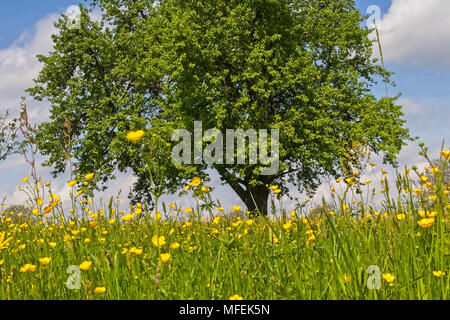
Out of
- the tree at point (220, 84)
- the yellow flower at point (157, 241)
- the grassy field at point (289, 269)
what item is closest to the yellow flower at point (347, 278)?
the grassy field at point (289, 269)

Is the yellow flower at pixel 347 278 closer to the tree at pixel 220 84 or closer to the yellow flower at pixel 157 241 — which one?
the yellow flower at pixel 157 241

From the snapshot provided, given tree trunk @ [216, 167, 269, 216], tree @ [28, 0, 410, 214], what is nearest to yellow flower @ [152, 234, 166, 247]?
tree @ [28, 0, 410, 214]

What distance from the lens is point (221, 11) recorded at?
60.5 ft

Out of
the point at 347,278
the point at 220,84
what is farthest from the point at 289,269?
the point at 220,84

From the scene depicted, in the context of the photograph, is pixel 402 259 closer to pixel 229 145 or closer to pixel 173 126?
pixel 229 145

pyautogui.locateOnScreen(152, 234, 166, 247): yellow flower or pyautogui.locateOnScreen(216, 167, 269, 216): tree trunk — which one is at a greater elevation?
pyautogui.locateOnScreen(216, 167, 269, 216): tree trunk

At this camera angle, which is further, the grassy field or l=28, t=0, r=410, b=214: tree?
l=28, t=0, r=410, b=214: tree

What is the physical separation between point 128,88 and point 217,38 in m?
6.36

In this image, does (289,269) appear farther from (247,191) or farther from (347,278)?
(247,191)

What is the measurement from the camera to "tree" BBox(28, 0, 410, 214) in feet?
56.4

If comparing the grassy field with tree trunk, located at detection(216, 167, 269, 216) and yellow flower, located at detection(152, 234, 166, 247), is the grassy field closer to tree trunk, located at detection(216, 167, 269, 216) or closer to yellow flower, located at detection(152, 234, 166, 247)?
yellow flower, located at detection(152, 234, 166, 247)

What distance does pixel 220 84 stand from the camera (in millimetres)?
17156

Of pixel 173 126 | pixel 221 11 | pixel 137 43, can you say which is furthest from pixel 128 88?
pixel 221 11

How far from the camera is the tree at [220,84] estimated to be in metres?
17.2
